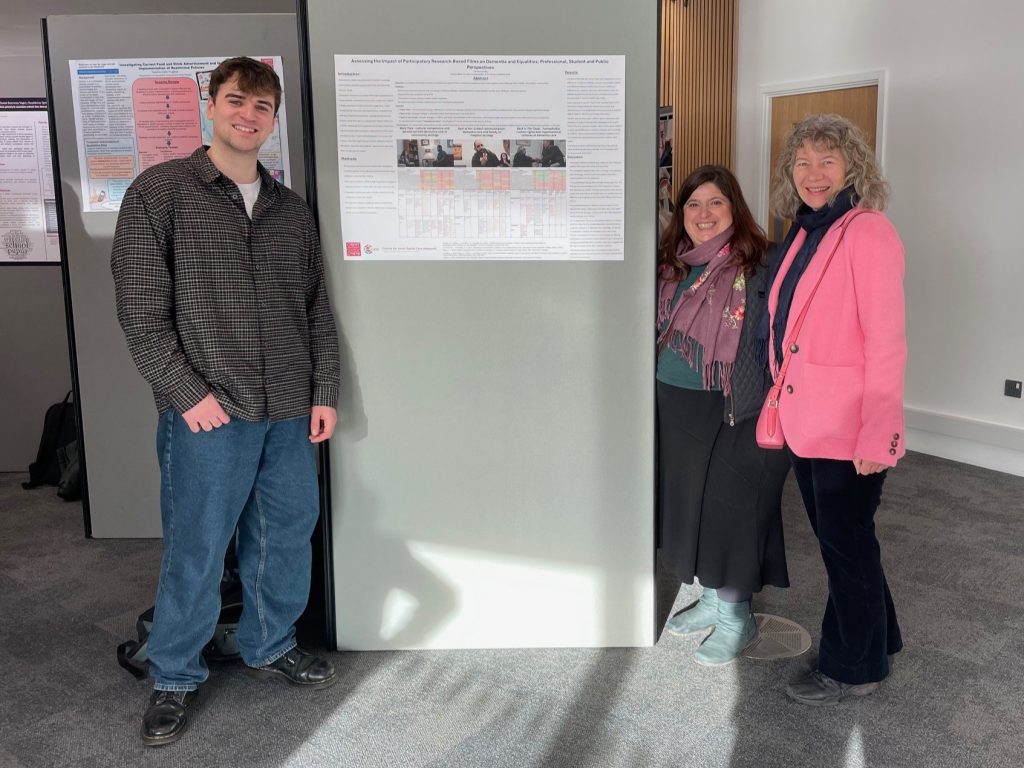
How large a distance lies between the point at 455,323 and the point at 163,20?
186 centimetres

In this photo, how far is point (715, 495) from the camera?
254 centimetres

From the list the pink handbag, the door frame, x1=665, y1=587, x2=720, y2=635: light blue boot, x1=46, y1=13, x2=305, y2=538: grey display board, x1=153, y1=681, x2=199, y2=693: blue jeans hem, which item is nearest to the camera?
the pink handbag

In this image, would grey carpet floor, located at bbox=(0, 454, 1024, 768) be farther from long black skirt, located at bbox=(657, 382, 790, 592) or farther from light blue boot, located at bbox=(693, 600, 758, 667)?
long black skirt, located at bbox=(657, 382, 790, 592)

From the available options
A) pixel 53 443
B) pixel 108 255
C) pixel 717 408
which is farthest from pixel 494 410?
pixel 53 443

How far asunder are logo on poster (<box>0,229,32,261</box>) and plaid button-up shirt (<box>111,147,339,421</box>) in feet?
9.24

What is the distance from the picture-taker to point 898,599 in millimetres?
3031

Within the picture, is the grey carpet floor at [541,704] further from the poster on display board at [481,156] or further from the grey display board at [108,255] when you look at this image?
the poster on display board at [481,156]

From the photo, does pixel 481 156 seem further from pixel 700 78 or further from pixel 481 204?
pixel 700 78

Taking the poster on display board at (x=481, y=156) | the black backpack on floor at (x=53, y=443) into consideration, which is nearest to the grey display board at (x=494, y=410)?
the poster on display board at (x=481, y=156)

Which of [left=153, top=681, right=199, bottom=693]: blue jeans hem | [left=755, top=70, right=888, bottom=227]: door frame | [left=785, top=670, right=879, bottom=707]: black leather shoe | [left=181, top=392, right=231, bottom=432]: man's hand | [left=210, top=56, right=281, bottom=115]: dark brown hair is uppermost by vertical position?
[left=755, top=70, right=888, bottom=227]: door frame

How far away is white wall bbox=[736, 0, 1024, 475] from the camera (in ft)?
14.7

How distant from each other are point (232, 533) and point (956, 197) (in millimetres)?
4141

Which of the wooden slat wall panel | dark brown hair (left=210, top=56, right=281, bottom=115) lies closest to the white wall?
the wooden slat wall panel

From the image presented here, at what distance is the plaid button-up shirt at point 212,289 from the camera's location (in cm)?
205
